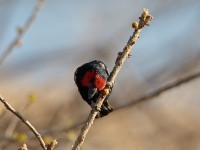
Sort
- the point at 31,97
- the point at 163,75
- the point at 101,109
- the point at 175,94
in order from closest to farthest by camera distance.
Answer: the point at 101,109 < the point at 31,97 < the point at 175,94 < the point at 163,75

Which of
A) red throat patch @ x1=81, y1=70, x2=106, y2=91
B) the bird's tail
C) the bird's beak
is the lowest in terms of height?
the bird's tail

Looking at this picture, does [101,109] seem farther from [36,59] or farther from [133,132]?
[36,59]

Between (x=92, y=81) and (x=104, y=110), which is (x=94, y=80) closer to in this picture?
(x=92, y=81)

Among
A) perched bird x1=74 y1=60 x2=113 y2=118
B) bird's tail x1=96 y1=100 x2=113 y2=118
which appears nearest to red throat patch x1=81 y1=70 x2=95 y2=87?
perched bird x1=74 y1=60 x2=113 y2=118

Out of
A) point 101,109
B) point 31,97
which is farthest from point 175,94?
point 101,109

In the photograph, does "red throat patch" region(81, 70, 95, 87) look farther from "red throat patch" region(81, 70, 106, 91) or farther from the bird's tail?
the bird's tail

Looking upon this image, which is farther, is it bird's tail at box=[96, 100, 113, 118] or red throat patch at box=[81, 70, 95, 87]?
red throat patch at box=[81, 70, 95, 87]

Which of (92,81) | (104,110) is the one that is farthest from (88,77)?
(104,110)
